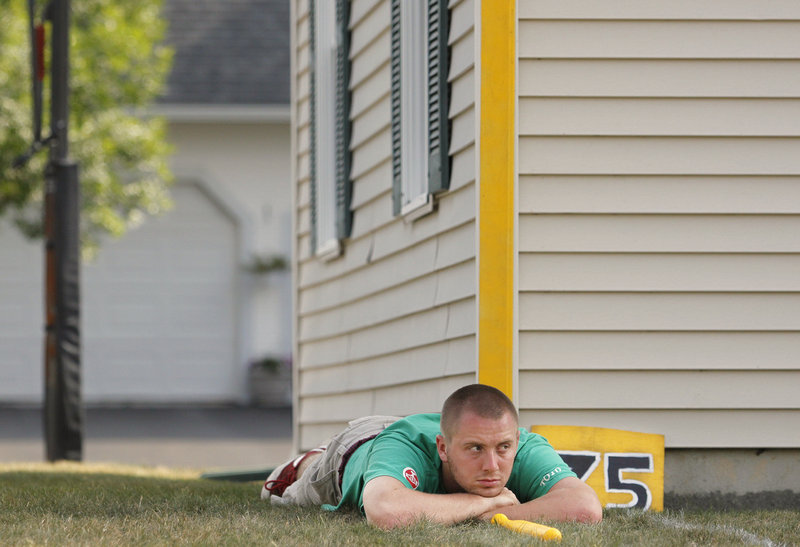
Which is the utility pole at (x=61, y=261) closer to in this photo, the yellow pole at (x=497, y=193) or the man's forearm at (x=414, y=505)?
the yellow pole at (x=497, y=193)

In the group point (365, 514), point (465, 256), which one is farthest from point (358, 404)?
point (365, 514)

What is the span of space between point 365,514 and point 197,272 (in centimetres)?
1474

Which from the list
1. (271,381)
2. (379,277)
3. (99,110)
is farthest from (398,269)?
(271,381)

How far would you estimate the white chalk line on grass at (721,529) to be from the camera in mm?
4273

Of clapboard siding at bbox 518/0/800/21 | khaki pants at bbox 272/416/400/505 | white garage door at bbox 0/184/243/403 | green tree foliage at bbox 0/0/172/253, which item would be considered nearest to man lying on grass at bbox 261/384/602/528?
khaki pants at bbox 272/416/400/505

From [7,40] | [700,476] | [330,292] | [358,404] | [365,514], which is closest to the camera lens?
[365,514]

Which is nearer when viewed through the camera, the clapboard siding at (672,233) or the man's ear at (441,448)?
the man's ear at (441,448)

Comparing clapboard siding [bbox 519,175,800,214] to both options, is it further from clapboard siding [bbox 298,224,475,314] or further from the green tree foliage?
the green tree foliage

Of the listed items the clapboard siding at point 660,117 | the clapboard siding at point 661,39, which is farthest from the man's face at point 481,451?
the clapboard siding at point 661,39

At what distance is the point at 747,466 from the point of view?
226 inches

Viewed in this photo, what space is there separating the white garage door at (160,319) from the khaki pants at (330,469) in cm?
1388

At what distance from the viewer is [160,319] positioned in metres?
19.0

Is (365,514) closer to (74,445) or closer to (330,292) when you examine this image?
(330,292)

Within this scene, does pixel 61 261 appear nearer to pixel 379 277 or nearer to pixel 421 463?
pixel 379 277
